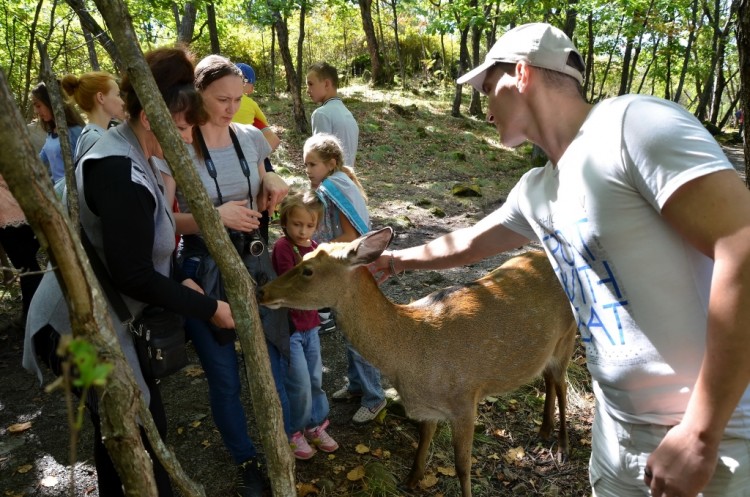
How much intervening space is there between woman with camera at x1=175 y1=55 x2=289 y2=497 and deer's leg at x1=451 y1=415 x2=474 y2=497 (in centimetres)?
106

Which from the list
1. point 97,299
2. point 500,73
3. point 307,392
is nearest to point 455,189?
point 307,392

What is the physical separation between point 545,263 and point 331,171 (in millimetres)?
1701

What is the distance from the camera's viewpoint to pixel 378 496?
350 cm

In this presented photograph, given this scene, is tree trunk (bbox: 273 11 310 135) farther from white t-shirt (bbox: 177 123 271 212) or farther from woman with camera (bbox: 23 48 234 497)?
woman with camera (bbox: 23 48 234 497)

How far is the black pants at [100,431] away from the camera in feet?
7.68

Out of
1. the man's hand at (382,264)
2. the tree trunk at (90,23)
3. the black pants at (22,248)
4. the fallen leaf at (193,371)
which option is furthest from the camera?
the black pants at (22,248)

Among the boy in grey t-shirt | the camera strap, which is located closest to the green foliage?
the camera strap

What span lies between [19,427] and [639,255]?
15.0ft

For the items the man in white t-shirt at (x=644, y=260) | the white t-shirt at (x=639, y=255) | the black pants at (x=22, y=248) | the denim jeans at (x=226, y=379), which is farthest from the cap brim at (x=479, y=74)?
the black pants at (x=22, y=248)

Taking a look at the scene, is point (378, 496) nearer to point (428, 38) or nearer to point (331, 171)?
point (331, 171)

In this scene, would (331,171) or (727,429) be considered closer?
(727,429)

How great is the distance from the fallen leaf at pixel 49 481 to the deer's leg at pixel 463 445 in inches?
105

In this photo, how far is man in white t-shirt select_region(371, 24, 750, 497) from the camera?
131 cm

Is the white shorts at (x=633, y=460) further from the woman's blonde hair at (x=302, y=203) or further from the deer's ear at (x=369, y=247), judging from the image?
the woman's blonde hair at (x=302, y=203)
